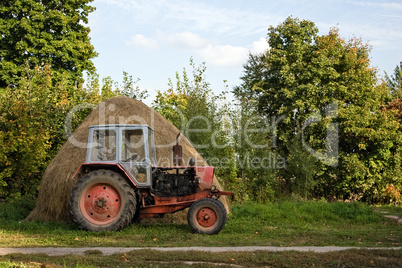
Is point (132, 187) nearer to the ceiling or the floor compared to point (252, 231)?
nearer to the ceiling

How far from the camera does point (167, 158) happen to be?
492 inches

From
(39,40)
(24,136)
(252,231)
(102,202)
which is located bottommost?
(252,231)

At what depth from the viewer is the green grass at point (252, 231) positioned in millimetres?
8555

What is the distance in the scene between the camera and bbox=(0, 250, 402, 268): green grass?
245 inches

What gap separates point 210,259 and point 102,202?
13.6 ft

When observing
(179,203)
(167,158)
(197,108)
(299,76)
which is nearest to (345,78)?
(299,76)

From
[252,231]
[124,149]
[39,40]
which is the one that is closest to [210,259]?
Result: [252,231]

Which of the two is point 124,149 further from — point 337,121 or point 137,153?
point 337,121

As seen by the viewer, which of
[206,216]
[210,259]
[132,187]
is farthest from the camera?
[132,187]

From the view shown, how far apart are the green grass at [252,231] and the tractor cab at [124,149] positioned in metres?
1.41

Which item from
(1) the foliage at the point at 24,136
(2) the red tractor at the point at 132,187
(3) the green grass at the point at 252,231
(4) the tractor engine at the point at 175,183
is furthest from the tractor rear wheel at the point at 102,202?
(1) the foliage at the point at 24,136

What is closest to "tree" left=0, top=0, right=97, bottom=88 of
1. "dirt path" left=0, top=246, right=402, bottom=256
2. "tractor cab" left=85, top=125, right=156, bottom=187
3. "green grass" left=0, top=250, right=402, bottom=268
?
"tractor cab" left=85, top=125, right=156, bottom=187

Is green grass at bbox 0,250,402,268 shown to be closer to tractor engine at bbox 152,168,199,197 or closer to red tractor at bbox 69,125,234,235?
red tractor at bbox 69,125,234,235

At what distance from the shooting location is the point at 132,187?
10266mm
